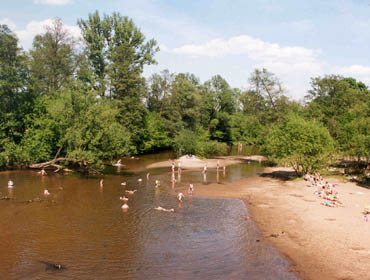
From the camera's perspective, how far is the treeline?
146ft

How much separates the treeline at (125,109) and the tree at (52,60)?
0.60ft

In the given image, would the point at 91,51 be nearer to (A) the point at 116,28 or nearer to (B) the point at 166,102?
(A) the point at 116,28

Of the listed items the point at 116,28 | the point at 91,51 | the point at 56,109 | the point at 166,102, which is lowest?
the point at 56,109

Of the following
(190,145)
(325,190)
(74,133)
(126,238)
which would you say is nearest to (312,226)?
(325,190)

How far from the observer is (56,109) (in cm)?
4697

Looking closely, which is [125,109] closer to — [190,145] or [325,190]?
[190,145]

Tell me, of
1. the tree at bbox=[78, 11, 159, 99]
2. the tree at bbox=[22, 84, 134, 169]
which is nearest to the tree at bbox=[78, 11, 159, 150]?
the tree at bbox=[78, 11, 159, 99]

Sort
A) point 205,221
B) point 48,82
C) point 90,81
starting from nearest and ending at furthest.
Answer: point 205,221 → point 48,82 → point 90,81

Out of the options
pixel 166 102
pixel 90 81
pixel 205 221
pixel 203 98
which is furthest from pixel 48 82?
pixel 205 221

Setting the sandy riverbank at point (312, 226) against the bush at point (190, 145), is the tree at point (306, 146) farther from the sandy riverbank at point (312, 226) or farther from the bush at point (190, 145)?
the bush at point (190, 145)

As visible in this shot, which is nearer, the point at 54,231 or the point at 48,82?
the point at 54,231

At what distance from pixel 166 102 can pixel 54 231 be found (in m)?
62.7

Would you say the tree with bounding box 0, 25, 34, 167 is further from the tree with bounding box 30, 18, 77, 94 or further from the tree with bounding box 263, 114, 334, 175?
the tree with bounding box 263, 114, 334, 175

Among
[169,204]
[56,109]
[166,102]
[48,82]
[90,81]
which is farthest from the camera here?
[166,102]
